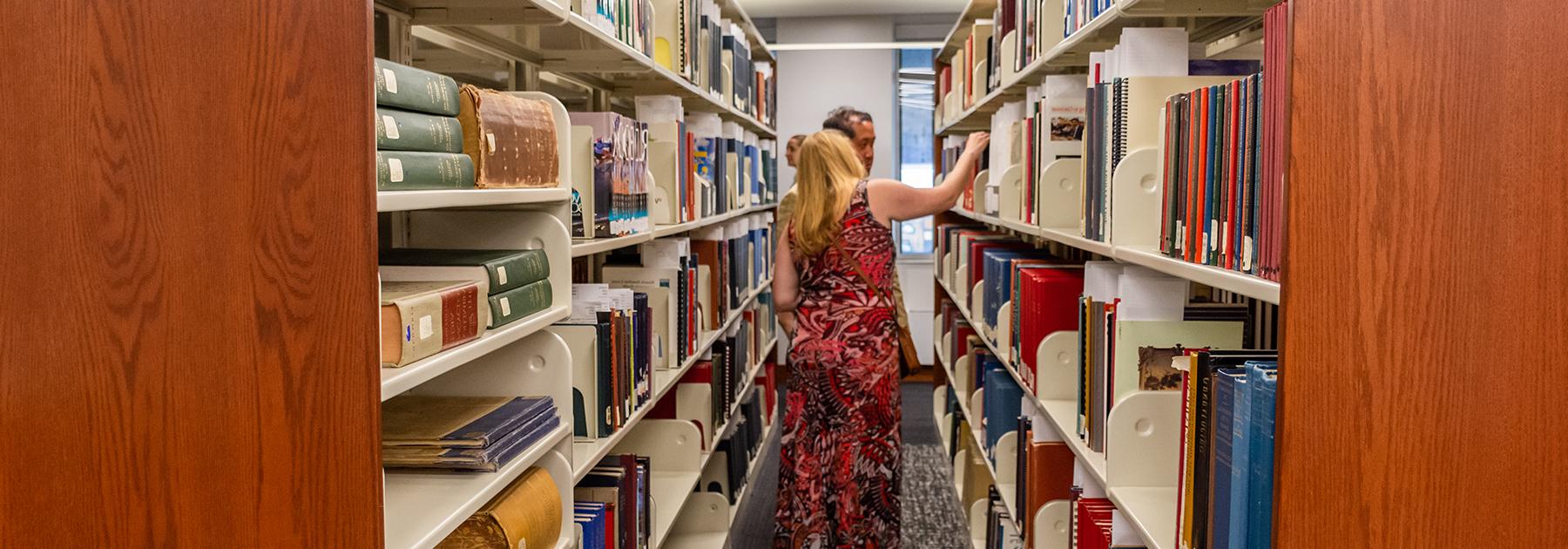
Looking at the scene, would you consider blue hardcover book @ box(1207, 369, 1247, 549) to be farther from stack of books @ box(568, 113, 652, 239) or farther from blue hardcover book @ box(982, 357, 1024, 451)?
blue hardcover book @ box(982, 357, 1024, 451)

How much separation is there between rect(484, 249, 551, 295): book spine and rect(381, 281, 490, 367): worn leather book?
57mm

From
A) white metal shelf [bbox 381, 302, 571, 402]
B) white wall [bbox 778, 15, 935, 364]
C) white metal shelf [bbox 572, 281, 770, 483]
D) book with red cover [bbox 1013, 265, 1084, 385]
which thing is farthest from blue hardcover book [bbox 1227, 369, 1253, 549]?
white wall [bbox 778, 15, 935, 364]

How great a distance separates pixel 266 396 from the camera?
127 centimetres

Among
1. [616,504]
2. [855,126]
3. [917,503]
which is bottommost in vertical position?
[917,503]

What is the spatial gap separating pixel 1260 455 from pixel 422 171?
1013 mm

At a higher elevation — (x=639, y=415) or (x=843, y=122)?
(x=843, y=122)

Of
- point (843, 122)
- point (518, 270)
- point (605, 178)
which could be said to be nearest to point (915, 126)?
point (843, 122)

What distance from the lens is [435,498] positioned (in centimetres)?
166

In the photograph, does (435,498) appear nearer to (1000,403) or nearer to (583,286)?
(583,286)

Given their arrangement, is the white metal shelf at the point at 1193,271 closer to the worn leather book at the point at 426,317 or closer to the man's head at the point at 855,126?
the worn leather book at the point at 426,317

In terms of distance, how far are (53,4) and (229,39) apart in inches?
6.5

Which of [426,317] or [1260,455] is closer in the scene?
[1260,455]

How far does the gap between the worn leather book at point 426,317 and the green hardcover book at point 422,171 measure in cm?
13

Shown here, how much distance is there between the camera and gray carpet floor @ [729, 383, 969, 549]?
4.50 m
